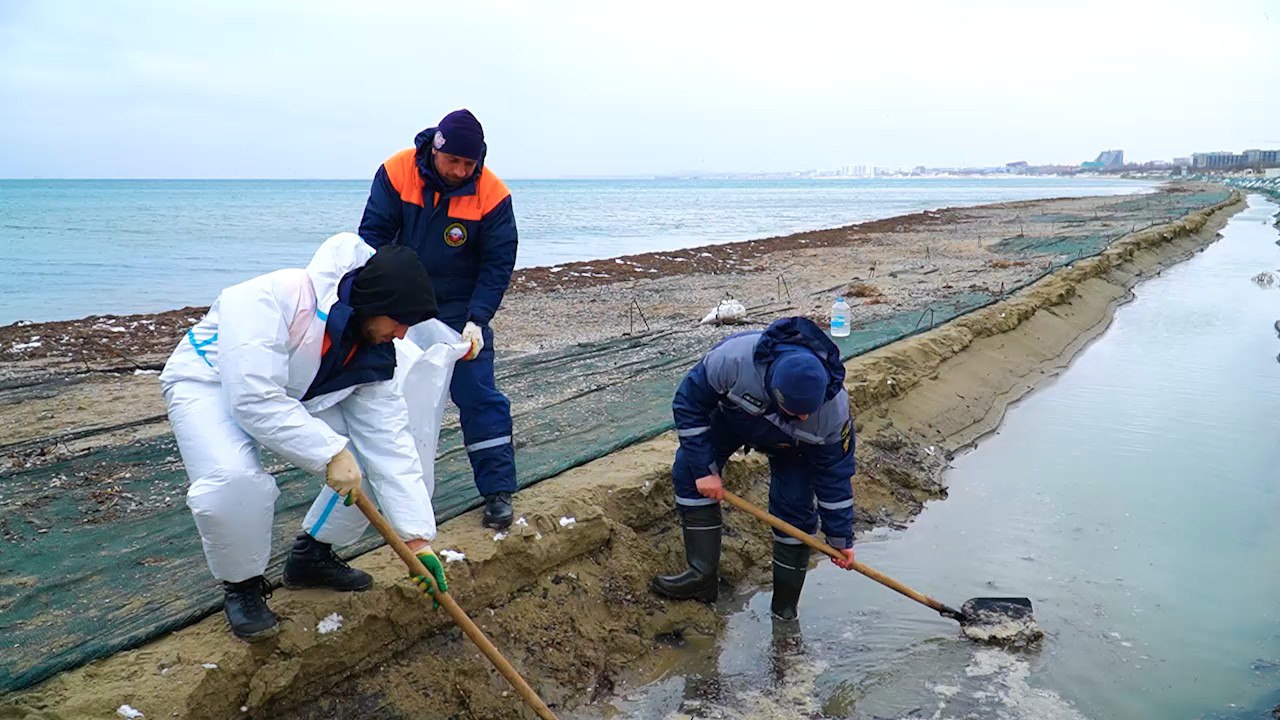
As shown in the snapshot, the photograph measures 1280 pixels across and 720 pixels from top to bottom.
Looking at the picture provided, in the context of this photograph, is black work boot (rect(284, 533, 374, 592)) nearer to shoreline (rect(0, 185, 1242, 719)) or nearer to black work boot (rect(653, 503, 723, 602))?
shoreline (rect(0, 185, 1242, 719))

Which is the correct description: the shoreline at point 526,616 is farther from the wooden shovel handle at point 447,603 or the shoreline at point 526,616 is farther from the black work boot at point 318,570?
the wooden shovel handle at point 447,603

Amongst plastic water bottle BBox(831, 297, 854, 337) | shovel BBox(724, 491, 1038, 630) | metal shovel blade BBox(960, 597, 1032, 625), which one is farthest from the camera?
plastic water bottle BBox(831, 297, 854, 337)

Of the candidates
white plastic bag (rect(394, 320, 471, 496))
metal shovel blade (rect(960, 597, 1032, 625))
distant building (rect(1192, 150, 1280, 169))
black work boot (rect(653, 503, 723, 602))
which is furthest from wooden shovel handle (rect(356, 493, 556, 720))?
distant building (rect(1192, 150, 1280, 169))

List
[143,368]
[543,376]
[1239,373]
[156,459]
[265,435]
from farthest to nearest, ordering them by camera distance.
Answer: [1239,373], [143,368], [543,376], [156,459], [265,435]

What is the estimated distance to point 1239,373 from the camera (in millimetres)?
9125

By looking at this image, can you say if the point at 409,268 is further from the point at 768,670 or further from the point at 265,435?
the point at 768,670

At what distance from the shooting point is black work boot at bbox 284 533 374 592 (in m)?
3.26

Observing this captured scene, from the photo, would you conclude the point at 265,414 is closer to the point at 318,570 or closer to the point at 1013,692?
the point at 318,570

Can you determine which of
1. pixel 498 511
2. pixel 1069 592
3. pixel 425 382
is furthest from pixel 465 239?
pixel 1069 592

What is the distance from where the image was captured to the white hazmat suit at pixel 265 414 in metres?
2.66

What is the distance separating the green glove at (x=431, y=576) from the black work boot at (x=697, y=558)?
150 centimetres

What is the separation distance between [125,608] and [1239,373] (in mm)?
9769

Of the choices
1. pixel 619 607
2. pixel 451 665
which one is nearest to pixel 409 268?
pixel 451 665

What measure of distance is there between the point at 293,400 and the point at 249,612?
2.64 feet
